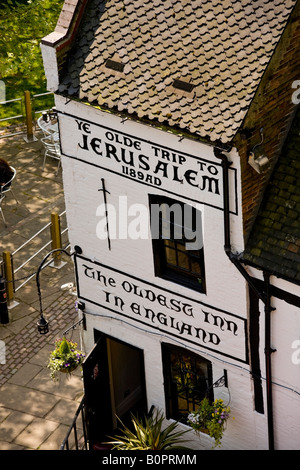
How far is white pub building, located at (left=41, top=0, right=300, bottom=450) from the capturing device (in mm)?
15852

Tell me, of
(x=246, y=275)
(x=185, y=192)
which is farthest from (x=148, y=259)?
(x=246, y=275)

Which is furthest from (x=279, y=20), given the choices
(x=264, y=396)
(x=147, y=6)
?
(x=264, y=396)

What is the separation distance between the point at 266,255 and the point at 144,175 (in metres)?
2.39

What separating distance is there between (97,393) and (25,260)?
549cm

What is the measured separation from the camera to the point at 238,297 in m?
16.9

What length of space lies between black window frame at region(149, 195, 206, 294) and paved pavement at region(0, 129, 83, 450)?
405 centimetres

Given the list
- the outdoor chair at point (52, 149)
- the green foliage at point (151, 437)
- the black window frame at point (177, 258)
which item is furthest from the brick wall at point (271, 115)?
the outdoor chair at point (52, 149)

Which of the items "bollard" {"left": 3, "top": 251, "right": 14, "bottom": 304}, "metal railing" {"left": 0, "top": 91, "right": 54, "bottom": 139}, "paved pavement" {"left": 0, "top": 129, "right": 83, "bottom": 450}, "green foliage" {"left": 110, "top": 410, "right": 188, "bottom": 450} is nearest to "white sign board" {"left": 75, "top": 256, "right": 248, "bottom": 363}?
"green foliage" {"left": 110, "top": 410, "right": 188, "bottom": 450}

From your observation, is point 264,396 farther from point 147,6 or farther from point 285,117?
point 147,6

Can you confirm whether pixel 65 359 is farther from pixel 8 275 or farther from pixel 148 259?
pixel 8 275

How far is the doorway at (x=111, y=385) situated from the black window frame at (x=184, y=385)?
1.64ft

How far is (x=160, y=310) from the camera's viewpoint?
1814 cm

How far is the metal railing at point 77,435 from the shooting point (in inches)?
744

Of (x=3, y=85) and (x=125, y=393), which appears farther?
(x=3, y=85)
